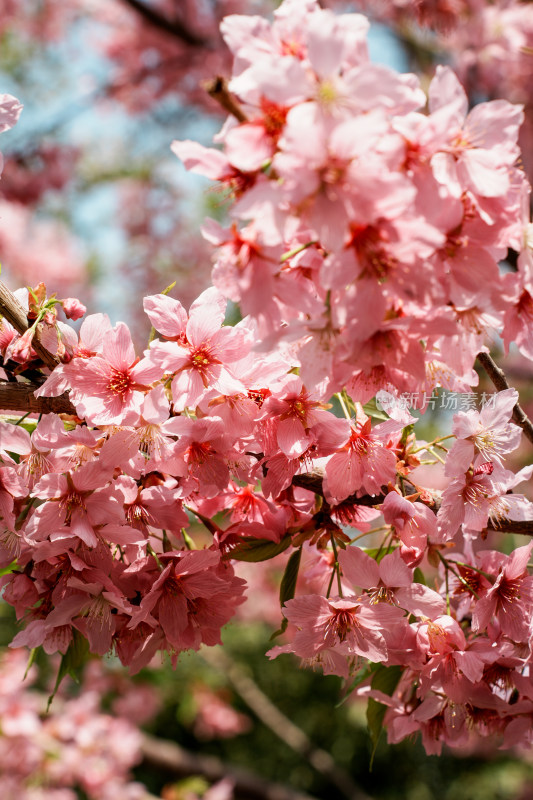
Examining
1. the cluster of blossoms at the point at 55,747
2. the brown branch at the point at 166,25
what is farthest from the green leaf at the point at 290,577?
the brown branch at the point at 166,25

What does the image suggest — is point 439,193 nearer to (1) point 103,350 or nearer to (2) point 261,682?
(1) point 103,350

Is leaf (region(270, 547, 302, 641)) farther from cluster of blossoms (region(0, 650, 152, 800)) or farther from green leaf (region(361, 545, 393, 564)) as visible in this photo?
cluster of blossoms (region(0, 650, 152, 800))

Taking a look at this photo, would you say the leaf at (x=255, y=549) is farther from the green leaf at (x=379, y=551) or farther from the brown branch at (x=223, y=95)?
the brown branch at (x=223, y=95)

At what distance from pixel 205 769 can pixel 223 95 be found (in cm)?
430

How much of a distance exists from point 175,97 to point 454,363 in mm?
5824

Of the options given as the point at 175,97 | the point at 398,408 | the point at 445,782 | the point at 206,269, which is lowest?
the point at 445,782

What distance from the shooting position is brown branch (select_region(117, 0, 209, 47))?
13.8 ft

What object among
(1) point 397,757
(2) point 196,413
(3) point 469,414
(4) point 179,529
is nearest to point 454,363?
(3) point 469,414

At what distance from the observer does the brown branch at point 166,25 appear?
4196 millimetres

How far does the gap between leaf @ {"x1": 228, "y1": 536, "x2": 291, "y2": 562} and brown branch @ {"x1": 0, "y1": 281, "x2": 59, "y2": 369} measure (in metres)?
0.38

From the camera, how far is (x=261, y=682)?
7.87 m

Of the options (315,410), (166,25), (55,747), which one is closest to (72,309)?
(315,410)

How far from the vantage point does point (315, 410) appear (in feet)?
3.09

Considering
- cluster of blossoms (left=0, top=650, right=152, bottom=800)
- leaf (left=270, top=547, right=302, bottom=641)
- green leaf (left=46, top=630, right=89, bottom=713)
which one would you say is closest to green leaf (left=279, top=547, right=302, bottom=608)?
leaf (left=270, top=547, right=302, bottom=641)
